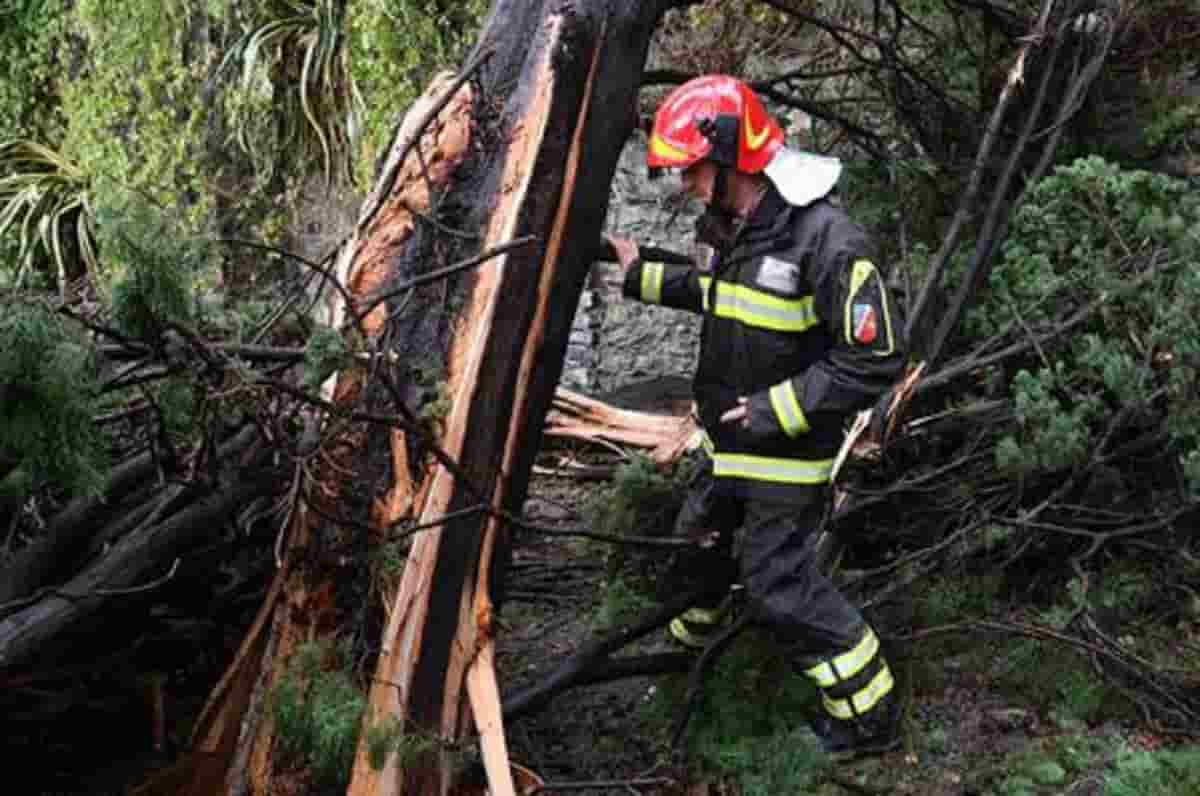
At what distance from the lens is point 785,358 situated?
11.6 feet

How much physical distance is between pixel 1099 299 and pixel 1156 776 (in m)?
1.39

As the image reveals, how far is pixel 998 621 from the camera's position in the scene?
153 inches

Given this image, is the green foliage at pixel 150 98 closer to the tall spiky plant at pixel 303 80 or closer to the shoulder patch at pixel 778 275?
the tall spiky plant at pixel 303 80

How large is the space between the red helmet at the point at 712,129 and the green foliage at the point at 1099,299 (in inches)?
41.7

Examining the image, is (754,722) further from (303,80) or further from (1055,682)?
(303,80)

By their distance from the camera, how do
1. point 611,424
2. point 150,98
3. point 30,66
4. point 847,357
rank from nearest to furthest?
point 847,357, point 611,424, point 150,98, point 30,66

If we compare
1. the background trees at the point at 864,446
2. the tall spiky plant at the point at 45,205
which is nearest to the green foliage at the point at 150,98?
the tall spiky plant at the point at 45,205

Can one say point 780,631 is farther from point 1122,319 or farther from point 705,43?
point 705,43

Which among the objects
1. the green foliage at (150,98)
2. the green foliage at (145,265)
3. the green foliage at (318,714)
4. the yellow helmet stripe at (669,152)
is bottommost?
the green foliage at (318,714)

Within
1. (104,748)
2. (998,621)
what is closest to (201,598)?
(104,748)

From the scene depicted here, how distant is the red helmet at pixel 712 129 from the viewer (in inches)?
135

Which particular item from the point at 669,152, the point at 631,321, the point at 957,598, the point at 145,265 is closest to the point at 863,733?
the point at 957,598

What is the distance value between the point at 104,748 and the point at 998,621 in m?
2.41

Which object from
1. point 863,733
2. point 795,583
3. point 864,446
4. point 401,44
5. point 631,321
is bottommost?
point 863,733
